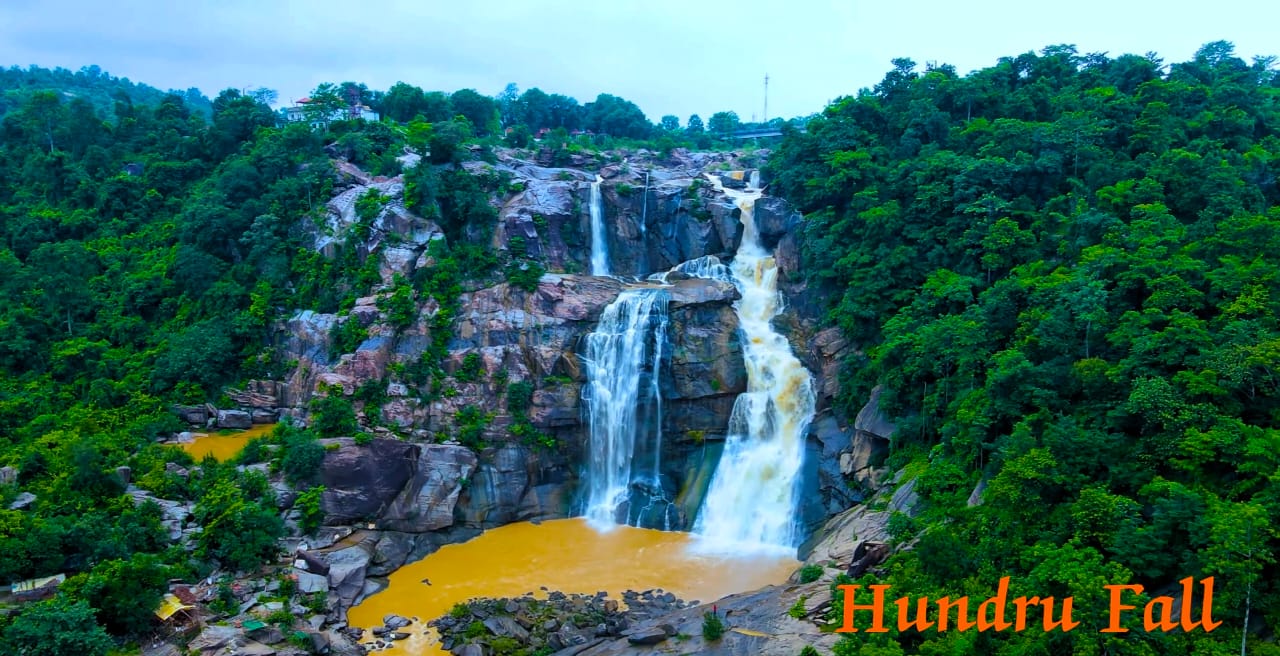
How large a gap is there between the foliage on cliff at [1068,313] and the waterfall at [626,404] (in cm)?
619

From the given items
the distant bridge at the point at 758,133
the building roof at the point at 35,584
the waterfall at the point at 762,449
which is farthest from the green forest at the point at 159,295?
the distant bridge at the point at 758,133

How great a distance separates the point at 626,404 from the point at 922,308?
9734 millimetres

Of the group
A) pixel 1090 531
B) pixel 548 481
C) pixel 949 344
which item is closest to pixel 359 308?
pixel 548 481

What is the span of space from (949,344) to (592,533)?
1167 cm

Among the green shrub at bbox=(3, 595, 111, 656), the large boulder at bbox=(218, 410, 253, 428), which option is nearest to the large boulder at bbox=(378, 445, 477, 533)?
the large boulder at bbox=(218, 410, 253, 428)

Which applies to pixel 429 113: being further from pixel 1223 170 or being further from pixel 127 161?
pixel 1223 170

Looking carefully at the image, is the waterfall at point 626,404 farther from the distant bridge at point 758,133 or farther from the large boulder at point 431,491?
the distant bridge at point 758,133

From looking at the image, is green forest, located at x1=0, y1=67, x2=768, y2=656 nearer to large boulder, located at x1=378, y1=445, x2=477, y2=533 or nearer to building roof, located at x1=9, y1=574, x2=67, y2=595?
building roof, located at x1=9, y1=574, x2=67, y2=595

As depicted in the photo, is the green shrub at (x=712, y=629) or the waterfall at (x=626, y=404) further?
the waterfall at (x=626, y=404)

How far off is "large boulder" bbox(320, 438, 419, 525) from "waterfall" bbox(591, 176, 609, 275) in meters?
11.5

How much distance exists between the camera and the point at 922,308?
22797 millimetres

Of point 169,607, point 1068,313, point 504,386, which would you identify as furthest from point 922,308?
point 169,607

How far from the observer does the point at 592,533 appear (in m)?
24.0

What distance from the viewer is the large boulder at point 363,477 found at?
22656 mm
